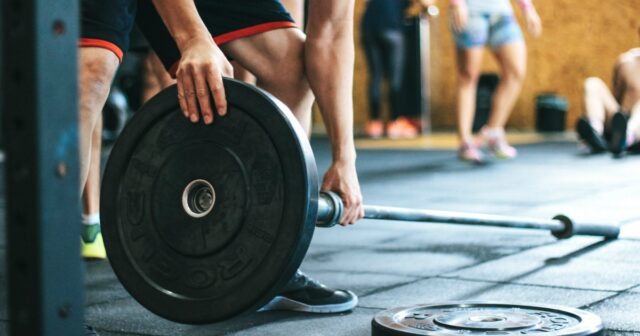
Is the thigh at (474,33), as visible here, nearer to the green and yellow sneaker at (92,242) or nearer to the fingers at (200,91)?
the green and yellow sneaker at (92,242)

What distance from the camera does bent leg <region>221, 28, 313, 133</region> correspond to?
2021mm

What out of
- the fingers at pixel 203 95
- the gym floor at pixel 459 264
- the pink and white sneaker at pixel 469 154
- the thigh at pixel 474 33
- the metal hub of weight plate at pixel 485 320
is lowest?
the gym floor at pixel 459 264

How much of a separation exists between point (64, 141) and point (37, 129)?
4 centimetres

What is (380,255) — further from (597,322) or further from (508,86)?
(508,86)

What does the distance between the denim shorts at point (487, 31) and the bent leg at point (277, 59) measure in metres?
3.55

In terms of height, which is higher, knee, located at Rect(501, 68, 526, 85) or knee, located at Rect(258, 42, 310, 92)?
knee, located at Rect(501, 68, 526, 85)

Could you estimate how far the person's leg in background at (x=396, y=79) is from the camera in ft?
29.7

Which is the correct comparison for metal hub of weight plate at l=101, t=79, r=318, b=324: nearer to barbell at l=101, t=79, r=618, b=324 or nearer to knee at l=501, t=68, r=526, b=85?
barbell at l=101, t=79, r=618, b=324

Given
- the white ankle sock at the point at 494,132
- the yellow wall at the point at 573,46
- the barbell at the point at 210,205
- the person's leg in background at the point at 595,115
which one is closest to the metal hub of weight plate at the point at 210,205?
the barbell at the point at 210,205

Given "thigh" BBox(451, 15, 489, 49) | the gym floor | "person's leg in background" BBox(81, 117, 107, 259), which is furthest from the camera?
"thigh" BBox(451, 15, 489, 49)

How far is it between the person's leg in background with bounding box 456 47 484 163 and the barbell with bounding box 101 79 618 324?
3.98 m

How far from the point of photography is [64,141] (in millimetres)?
1035

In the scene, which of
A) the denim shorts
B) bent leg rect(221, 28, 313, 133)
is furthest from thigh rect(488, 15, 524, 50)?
bent leg rect(221, 28, 313, 133)

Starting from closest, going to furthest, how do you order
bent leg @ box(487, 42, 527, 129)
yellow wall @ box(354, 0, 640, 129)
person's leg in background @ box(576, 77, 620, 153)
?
bent leg @ box(487, 42, 527, 129)
person's leg in background @ box(576, 77, 620, 153)
yellow wall @ box(354, 0, 640, 129)
